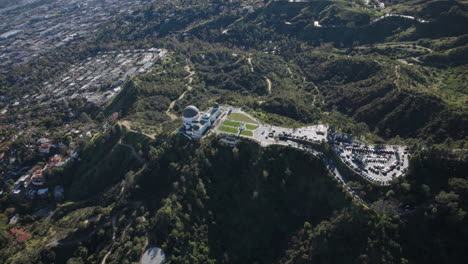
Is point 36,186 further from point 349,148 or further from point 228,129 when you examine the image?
point 349,148

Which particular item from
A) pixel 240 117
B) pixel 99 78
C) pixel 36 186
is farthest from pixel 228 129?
Answer: pixel 99 78

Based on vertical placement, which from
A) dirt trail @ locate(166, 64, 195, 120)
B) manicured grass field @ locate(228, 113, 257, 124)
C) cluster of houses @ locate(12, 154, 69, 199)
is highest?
manicured grass field @ locate(228, 113, 257, 124)

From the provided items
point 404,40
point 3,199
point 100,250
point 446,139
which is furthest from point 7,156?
point 404,40

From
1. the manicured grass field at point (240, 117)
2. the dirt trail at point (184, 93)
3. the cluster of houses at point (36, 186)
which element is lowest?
the cluster of houses at point (36, 186)

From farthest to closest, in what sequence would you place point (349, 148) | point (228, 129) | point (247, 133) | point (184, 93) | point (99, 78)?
point (99, 78), point (184, 93), point (228, 129), point (247, 133), point (349, 148)

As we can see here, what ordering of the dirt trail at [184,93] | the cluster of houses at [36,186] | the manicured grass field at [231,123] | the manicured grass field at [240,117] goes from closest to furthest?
the manicured grass field at [231,123], the manicured grass field at [240,117], the cluster of houses at [36,186], the dirt trail at [184,93]

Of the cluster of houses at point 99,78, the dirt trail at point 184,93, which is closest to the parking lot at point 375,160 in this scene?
the dirt trail at point 184,93

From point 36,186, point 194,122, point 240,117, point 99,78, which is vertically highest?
point 194,122

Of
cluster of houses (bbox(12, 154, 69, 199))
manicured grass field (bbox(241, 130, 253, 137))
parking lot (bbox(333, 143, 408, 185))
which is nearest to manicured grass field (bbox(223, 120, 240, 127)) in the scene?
manicured grass field (bbox(241, 130, 253, 137))

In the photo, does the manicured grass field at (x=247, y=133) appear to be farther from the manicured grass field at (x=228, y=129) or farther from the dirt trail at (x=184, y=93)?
the dirt trail at (x=184, y=93)

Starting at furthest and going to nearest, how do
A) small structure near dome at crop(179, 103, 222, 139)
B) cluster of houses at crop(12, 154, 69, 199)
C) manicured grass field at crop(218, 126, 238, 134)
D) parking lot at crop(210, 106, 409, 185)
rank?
cluster of houses at crop(12, 154, 69, 199) < manicured grass field at crop(218, 126, 238, 134) < small structure near dome at crop(179, 103, 222, 139) < parking lot at crop(210, 106, 409, 185)

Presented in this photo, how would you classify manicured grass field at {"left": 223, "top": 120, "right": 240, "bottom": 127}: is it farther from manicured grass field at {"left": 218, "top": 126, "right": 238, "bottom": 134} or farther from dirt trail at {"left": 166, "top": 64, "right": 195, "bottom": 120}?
dirt trail at {"left": 166, "top": 64, "right": 195, "bottom": 120}
